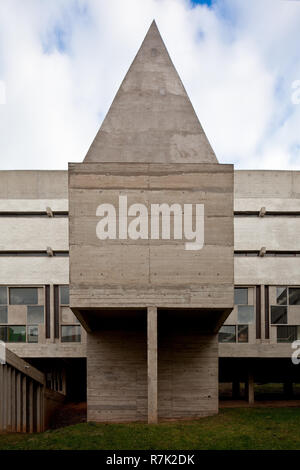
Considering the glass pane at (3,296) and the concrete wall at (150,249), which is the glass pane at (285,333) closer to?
the concrete wall at (150,249)

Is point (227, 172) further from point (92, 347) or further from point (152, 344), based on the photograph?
point (92, 347)

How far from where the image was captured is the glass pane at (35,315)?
2439cm

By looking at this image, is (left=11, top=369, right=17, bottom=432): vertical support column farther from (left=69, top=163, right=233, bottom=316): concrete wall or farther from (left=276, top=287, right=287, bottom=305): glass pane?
(left=276, top=287, right=287, bottom=305): glass pane

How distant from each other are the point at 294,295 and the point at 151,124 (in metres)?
13.1

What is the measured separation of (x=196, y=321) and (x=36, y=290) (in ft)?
36.4

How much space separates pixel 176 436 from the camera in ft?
44.9

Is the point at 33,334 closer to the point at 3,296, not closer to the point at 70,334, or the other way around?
the point at 70,334

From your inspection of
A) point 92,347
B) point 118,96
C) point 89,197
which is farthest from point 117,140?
point 92,347

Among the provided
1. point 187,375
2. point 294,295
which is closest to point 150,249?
point 187,375

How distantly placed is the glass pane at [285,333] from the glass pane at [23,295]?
14.3 m

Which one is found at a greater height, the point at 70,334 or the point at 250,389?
the point at 70,334

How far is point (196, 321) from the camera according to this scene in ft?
58.0

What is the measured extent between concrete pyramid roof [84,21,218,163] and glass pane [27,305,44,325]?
1106 centimetres

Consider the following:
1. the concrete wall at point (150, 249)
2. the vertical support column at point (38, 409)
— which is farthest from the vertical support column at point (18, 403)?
the concrete wall at point (150, 249)
